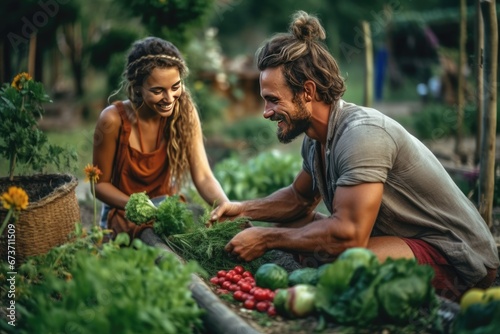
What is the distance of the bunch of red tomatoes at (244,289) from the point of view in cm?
329

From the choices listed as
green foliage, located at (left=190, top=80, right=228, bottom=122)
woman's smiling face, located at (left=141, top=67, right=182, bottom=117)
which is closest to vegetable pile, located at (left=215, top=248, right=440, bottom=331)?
woman's smiling face, located at (left=141, top=67, right=182, bottom=117)

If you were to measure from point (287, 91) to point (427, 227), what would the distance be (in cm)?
110

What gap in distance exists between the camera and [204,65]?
10.9 meters

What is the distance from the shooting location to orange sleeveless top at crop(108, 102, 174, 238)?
4.65 m

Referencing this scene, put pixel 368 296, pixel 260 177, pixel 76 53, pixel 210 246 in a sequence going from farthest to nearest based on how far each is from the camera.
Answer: pixel 76 53
pixel 260 177
pixel 210 246
pixel 368 296

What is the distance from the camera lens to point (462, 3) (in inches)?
278

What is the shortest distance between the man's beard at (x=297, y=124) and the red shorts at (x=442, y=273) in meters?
0.86

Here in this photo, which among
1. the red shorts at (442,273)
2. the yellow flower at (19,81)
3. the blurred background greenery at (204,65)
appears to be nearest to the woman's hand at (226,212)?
the red shorts at (442,273)

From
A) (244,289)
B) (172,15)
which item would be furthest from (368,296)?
(172,15)

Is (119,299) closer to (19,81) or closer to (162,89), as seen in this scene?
(19,81)

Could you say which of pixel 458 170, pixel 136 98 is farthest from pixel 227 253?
pixel 458 170

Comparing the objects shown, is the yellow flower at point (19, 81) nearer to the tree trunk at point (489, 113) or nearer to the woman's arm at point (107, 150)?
the woman's arm at point (107, 150)

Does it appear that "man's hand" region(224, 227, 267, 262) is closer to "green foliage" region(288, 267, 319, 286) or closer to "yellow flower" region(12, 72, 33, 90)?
"green foliage" region(288, 267, 319, 286)

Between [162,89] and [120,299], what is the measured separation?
7.08 feet
